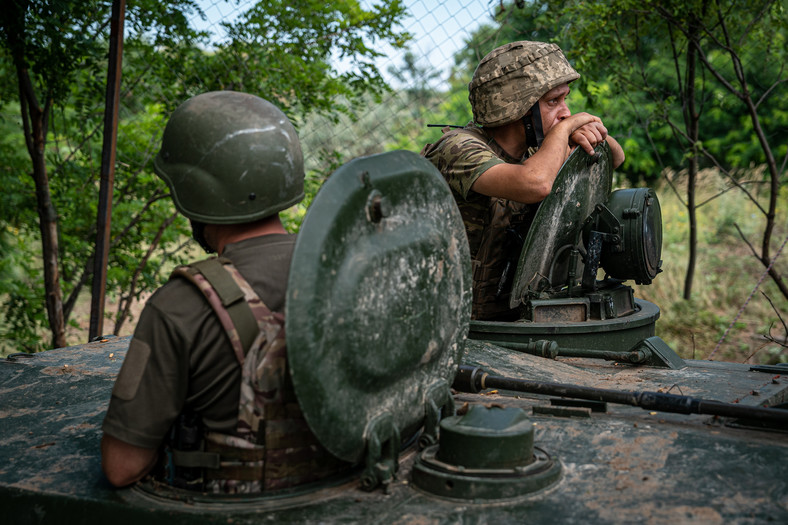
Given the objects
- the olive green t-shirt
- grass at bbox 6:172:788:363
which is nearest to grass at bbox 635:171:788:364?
grass at bbox 6:172:788:363

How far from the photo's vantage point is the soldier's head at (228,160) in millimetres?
Answer: 2180

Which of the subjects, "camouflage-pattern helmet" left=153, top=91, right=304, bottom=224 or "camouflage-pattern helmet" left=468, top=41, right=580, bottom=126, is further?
"camouflage-pattern helmet" left=468, top=41, right=580, bottom=126

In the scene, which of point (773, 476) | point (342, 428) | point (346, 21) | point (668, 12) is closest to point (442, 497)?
point (342, 428)

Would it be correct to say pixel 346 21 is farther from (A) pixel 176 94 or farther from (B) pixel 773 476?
(B) pixel 773 476

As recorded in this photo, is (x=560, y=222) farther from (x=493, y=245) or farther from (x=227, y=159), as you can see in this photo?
(x=227, y=159)

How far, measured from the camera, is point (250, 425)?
6.74 ft

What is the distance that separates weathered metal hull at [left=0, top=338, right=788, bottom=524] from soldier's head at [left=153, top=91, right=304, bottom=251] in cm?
76

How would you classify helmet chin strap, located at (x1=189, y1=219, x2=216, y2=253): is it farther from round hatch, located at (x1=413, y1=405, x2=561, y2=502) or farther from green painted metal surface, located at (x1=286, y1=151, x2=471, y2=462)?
round hatch, located at (x1=413, y1=405, x2=561, y2=502)

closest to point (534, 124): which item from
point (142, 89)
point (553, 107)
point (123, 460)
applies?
point (553, 107)

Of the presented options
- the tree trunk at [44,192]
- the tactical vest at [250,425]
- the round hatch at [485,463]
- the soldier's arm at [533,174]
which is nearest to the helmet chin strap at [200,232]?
the tactical vest at [250,425]

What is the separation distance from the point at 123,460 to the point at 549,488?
3.60 feet

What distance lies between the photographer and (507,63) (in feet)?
13.1

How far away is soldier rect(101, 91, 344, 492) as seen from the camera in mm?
2021

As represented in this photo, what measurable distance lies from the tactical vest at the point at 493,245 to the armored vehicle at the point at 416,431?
107cm
